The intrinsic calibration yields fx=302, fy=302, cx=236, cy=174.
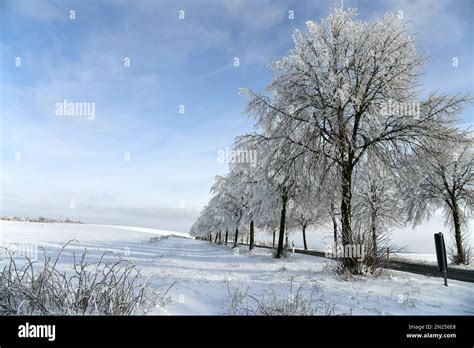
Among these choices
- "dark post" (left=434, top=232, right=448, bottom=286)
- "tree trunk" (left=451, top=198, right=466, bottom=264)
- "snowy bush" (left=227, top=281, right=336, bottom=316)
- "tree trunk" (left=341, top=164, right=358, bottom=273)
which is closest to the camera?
"snowy bush" (left=227, top=281, right=336, bottom=316)

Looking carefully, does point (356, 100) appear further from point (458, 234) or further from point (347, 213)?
point (458, 234)

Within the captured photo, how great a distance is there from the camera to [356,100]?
8.66 meters

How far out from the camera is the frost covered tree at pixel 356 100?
8.95 meters

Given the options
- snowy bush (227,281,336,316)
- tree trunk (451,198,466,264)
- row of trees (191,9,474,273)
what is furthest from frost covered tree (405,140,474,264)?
snowy bush (227,281,336,316)

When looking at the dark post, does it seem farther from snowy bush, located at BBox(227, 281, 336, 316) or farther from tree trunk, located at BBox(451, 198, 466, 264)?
tree trunk, located at BBox(451, 198, 466, 264)

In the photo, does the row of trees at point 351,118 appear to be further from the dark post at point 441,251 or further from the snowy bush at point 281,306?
the snowy bush at point 281,306

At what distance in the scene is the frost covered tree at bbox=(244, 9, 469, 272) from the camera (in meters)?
8.95

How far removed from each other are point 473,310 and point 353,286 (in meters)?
2.16

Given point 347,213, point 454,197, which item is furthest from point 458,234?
point 347,213

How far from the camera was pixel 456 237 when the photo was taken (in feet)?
51.1

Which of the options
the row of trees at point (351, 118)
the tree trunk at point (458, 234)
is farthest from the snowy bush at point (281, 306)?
the tree trunk at point (458, 234)

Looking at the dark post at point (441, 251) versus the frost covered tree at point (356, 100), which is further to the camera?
the frost covered tree at point (356, 100)
